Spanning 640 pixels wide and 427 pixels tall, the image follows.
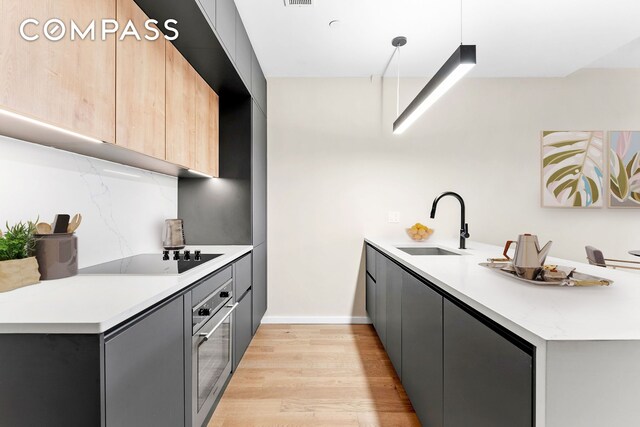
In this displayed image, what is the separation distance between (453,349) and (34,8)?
67.8 inches

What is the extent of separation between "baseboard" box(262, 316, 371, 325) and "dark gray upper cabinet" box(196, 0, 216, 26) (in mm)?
2637

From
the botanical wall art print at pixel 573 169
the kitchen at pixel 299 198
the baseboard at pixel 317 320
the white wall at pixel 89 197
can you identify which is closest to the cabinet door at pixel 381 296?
the kitchen at pixel 299 198

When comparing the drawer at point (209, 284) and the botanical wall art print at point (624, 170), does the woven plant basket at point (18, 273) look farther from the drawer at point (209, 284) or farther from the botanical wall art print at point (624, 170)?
the botanical wall art print at point (624, 170)

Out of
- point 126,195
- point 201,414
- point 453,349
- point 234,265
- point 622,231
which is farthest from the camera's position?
point 622,231

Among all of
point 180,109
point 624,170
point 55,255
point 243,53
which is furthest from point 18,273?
point 624,170

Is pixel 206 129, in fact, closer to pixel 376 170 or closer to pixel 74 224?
pixel 74 224

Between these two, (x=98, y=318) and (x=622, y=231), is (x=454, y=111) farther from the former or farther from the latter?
(x=98, y=318)

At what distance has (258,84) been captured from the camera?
2.96 metres

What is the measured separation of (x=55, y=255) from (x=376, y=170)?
107 inches

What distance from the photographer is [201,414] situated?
1.52 metres

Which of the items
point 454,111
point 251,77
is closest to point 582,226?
point 454,111

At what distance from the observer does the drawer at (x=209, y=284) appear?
1.42 m

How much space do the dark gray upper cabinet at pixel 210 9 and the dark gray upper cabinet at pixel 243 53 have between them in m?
0.48

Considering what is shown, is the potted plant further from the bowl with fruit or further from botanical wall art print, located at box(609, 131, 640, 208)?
botanical wall art print, located at box(609, 131, 640, 208)
